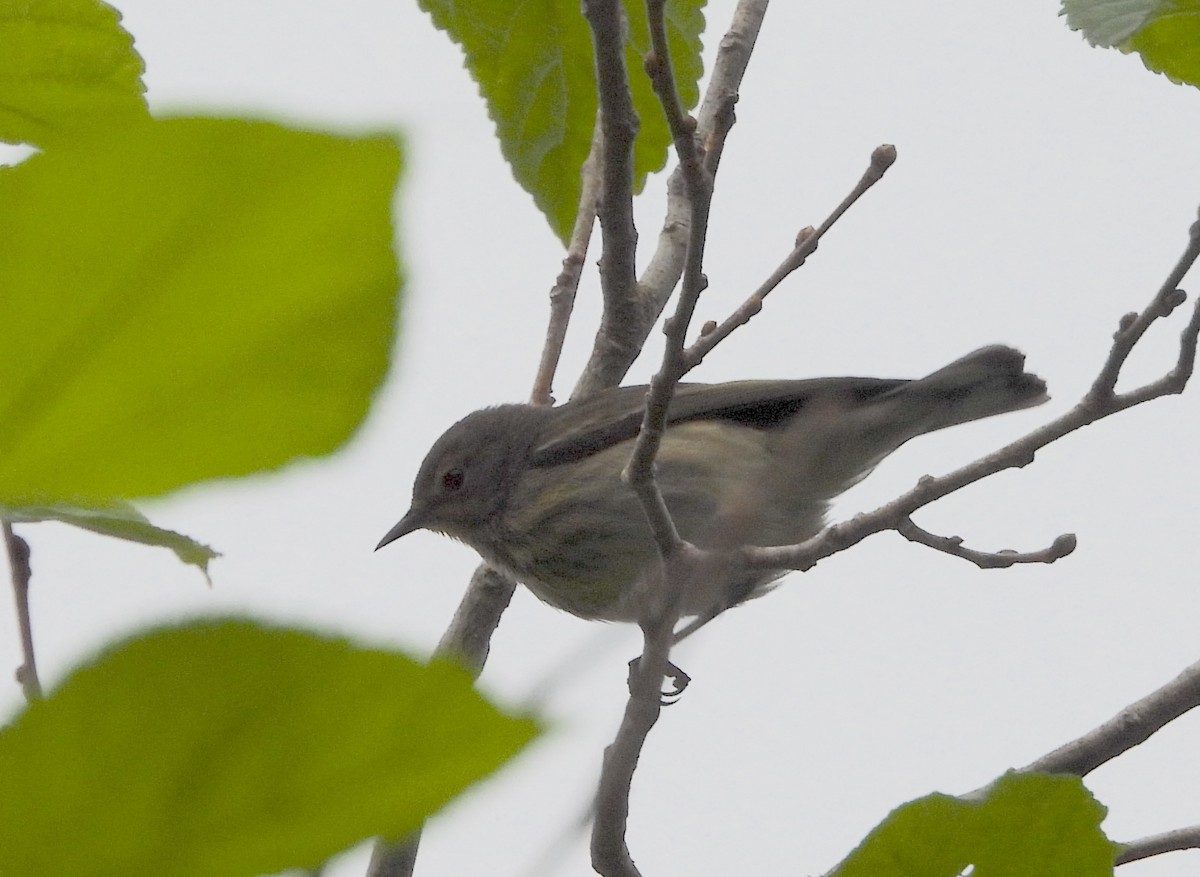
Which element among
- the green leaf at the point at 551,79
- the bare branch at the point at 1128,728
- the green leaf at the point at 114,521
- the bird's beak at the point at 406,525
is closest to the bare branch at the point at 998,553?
the bare branch at the point at 1128,728

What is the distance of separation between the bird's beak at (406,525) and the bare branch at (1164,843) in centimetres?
432

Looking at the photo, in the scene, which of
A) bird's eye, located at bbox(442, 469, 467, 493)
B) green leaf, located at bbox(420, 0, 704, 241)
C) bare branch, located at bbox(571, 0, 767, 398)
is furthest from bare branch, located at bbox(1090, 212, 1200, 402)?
bird's eye, located at bbox(442, 469, 467, 493)

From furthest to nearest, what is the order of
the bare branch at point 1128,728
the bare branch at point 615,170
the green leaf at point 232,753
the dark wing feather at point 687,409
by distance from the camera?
the dark wing feather at point 687,409 < the bare branch at point 1128,728 < the bare branch at point 615,170 < the green leaf at point 232,753

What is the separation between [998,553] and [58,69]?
309cm

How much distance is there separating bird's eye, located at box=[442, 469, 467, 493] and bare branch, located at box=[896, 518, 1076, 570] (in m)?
3.46

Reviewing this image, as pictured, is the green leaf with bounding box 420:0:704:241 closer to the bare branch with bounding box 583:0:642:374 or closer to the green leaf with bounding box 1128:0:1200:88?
the bare branch with bounding box 583:0:642:374

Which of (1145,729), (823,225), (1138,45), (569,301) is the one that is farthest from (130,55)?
(569,301)

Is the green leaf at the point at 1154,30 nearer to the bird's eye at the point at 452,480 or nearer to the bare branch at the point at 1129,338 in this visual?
the bare branch at the point at 1129,338

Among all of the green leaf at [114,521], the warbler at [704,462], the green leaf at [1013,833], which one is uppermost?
the warbler at [704,462]

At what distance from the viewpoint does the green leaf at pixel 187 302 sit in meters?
0.57

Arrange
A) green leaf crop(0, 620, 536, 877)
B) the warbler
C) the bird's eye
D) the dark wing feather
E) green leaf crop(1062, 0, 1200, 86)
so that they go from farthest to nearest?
the bird's eye < the dark wing feather < the warbler < green leaf crop(1062, 0, 1200, 86) < green leaf crop(0, 620, 536, 877)

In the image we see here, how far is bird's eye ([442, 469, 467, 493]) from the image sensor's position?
6864mm

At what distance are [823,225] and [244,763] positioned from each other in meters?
3.49

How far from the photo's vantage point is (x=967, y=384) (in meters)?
5.57
